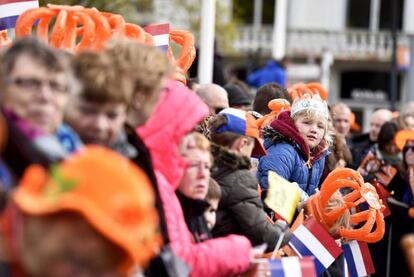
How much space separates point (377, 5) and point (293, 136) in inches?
1325

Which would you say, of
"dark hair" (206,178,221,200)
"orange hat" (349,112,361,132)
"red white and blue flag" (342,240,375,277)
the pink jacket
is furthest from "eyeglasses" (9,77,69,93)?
"orange hat" (349,112,361,132)

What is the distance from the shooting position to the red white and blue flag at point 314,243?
293 inches

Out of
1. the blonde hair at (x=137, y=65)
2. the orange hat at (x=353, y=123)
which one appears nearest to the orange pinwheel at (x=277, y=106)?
the orange hat at (x=353, y=123)

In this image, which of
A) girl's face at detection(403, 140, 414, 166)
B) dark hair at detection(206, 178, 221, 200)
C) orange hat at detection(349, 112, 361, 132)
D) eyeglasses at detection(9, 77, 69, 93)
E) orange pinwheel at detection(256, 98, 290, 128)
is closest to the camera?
eyeglasses at detection(9, 77, 69, 93)

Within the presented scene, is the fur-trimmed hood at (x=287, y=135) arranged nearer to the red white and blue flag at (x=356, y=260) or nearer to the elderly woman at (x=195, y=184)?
the red white and blue flag at (x=356, y=260)

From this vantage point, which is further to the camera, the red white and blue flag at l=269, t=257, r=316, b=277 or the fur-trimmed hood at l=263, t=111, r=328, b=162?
the fur-trimmed hood at l=263, t=111, r=328, b=162

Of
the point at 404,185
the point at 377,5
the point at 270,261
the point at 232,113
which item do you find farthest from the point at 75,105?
the point at 377,5

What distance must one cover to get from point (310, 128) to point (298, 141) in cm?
14

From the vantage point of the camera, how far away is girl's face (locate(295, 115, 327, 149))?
9.29m

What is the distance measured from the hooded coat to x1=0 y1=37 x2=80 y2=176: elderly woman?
445cm

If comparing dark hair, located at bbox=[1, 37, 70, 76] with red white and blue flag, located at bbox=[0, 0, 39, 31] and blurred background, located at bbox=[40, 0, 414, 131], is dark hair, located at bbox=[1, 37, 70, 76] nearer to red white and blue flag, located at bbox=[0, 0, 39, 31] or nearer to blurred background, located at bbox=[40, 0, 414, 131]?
red white and blue flag, located at bbox=[0, 0, 39, 31]

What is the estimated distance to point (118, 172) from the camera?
3820 mm

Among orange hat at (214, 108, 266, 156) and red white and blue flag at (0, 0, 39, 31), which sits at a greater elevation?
red white and blue flag at (0, 0, 39, 31)

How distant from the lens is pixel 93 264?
3828mm
